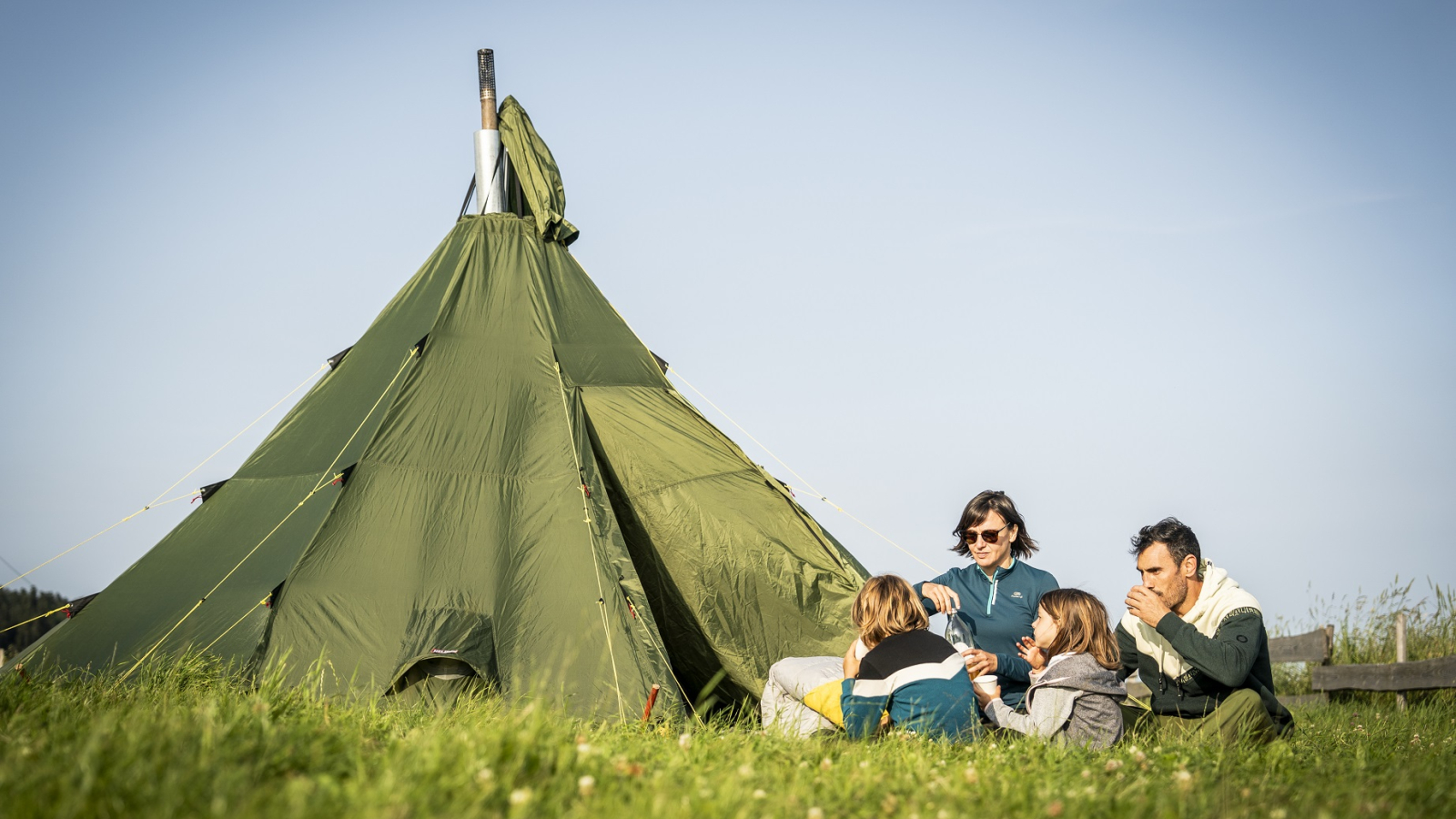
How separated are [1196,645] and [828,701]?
144 centimetres

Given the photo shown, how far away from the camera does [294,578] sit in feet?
17.5

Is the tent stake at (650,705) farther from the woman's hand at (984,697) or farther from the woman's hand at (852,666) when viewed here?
the woman's hand at (984,697)

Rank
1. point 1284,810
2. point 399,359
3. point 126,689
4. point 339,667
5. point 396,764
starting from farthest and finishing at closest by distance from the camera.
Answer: point 399,359, point 339,667, point 126,689, point 1284,810, point 396,764

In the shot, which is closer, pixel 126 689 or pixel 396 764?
pixel 396 764

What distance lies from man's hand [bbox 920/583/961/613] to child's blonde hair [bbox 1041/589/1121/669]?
783 mm

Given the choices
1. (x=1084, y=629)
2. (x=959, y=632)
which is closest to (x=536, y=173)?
(x=959, y=632)

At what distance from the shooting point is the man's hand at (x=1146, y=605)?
4211 mm

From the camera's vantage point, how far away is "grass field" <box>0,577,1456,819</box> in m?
2.34

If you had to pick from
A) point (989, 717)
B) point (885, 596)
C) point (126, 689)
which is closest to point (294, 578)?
point (126, 689)

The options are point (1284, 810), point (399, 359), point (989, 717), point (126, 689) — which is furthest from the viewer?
point (399, 359)

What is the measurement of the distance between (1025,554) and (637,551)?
2133 mm

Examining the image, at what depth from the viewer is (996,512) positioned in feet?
17.4

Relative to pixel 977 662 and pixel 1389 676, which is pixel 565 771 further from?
pixel 1389 676

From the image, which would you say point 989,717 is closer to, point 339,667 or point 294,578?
point 339,667
